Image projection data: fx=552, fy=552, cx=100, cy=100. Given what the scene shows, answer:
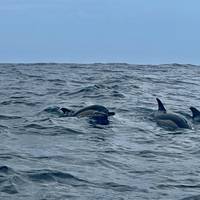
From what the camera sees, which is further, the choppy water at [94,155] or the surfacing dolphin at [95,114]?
the surfacing dolphin at [95,114]

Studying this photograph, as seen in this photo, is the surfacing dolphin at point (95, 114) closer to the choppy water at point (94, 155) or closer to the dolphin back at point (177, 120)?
the choppy water at point (94, 155)

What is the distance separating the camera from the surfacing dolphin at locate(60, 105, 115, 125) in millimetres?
15844

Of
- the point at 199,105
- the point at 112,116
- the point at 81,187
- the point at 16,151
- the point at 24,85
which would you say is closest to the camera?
the point at 81,187

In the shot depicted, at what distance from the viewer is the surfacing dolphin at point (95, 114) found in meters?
15.8

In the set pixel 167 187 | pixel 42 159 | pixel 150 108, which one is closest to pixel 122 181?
pixel 167 187

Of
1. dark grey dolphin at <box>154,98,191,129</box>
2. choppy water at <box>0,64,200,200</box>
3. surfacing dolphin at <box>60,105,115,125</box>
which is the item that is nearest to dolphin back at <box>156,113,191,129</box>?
dark grey dolphin at <box>154,98,191,129</box>

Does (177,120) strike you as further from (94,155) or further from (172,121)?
(94,155)

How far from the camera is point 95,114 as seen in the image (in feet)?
53.0

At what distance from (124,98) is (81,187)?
13.5 metres

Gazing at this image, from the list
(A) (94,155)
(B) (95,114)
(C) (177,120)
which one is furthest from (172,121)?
(A) (94,155)

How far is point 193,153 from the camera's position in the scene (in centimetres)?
1223

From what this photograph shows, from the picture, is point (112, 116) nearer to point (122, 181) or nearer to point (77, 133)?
point (77, 133)

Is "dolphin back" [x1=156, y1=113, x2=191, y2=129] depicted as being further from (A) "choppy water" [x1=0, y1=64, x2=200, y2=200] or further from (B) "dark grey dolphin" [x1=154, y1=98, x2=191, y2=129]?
(A) "choppy water" [x1=0, y1=64, x2=200, y2=200]

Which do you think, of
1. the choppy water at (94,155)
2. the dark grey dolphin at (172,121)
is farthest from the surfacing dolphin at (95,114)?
the dark grey dolphin at (172,121)
